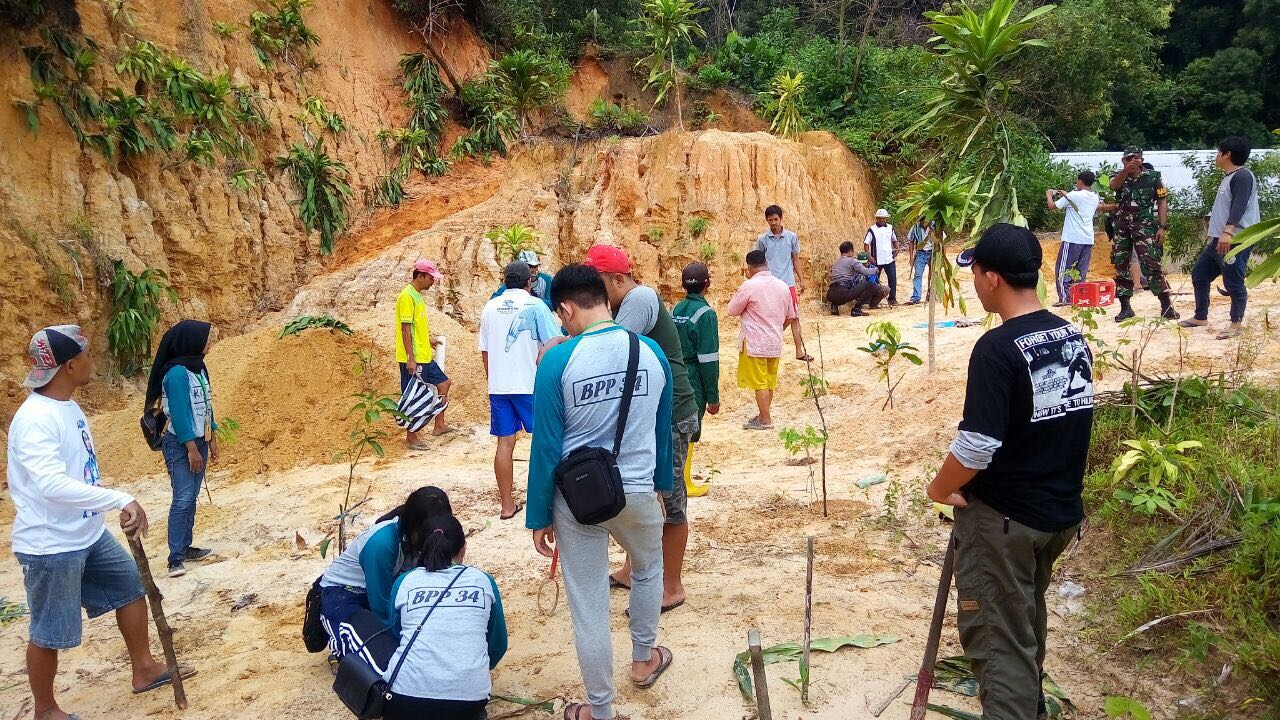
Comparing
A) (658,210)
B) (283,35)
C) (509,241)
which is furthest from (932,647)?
(283,35)

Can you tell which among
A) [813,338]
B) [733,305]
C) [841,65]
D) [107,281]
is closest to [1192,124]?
[841,65]

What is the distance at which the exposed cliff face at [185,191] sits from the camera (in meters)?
9.54

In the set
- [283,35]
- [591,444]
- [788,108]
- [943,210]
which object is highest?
[283,35]

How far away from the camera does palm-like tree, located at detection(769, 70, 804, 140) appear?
15951 millimetres

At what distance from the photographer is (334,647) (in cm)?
348

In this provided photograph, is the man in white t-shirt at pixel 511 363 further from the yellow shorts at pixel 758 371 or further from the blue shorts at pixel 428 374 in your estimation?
the yellow shorts at pixel 758 371

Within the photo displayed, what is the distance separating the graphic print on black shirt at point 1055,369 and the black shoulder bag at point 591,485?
147 cm

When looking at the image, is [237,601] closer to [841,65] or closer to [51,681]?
[51,681]

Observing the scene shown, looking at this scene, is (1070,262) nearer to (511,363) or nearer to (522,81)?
(511,363)

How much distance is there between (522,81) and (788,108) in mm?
5369

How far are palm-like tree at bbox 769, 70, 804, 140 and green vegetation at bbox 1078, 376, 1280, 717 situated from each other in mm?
11782

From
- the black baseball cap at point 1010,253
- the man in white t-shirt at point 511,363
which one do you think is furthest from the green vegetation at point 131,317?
the black baseball cap at point 1010,253

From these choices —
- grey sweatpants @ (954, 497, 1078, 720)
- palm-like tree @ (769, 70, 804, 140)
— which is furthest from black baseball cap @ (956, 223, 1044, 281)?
palm-like tree @ (769, 70, 804, 140)

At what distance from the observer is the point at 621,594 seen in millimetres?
4504
